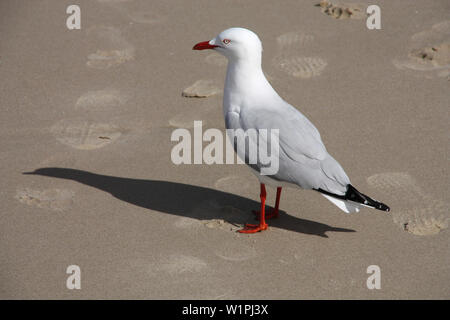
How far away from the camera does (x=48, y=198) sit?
5488 mm

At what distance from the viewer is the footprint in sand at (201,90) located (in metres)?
6.92

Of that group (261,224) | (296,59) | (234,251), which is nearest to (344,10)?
(296,59)

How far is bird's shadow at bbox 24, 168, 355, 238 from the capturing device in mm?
5254

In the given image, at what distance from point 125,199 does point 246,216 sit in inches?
44.2

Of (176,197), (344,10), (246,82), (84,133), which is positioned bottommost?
(176,197)

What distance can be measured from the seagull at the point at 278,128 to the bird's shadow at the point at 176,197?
0.30 m

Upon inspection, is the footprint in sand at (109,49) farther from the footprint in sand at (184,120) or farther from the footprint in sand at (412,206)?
the footprint in sand at (412,206)

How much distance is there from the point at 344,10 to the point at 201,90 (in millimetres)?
2589

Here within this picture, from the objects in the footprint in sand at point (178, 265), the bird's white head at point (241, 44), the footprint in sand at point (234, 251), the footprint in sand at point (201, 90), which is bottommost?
the footprint in sand at point (178, 265)

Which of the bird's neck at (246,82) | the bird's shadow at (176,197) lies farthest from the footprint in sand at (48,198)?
the bird's neck at (246,82)

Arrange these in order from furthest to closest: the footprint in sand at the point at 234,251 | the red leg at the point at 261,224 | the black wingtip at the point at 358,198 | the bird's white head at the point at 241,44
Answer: the red leg at the point at 261,224 < the bird's white head at the point at 241,44 < the footprint in sand at the point at 234,251 < the black wingtip at the point at 358,198

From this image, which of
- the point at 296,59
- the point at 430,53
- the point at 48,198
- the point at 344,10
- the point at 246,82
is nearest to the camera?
the point at 246,82

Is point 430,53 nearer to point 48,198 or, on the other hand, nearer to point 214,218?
point 214,218

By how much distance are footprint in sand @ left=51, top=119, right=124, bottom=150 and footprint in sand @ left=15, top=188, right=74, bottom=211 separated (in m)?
0.74
